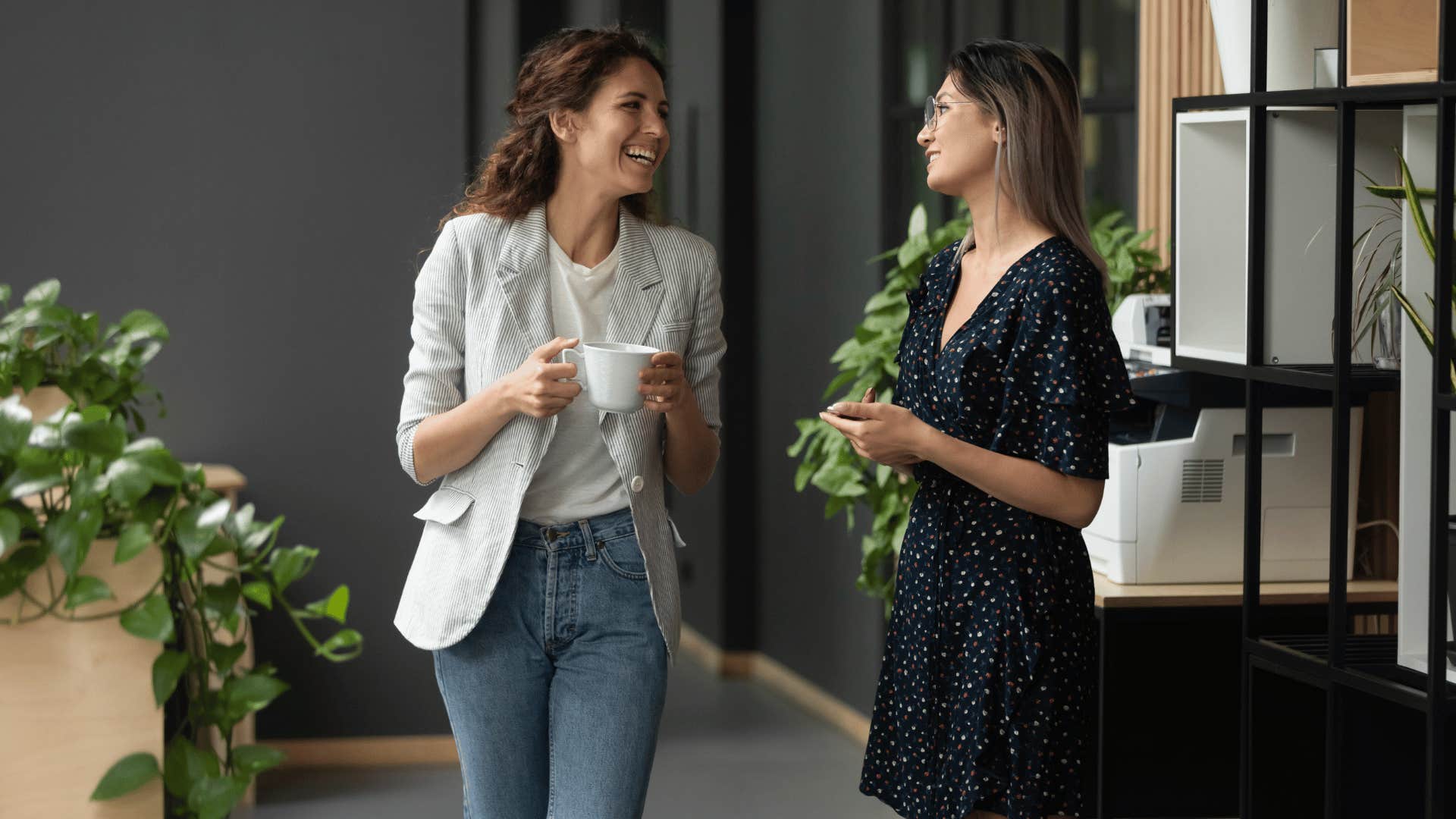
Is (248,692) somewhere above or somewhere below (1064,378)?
below

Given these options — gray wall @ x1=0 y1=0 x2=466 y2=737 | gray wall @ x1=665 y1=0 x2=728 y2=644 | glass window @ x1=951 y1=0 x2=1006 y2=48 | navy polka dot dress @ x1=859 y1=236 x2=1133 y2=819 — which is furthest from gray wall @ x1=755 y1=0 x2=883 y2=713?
navy polka dot dress @ x1=859 y1=236 x2=1133 y2=819

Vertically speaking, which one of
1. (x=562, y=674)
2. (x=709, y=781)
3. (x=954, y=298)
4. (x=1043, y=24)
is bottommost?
(x=709, y=781)

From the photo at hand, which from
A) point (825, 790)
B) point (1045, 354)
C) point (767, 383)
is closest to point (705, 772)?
point (825, 790)

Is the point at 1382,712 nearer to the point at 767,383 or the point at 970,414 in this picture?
the point at 970,414

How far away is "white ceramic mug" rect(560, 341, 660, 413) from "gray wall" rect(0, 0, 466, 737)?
275 centimetres

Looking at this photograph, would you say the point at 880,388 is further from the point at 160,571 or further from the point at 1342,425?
the point at 160,571

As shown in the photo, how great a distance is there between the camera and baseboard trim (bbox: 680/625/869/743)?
5023mm

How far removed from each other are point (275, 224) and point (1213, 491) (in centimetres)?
294

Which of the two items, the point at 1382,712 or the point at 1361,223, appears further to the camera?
the point at 1361,223

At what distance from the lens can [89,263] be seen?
14.4 ft

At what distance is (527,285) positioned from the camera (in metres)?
1.84

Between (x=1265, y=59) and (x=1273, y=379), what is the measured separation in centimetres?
49

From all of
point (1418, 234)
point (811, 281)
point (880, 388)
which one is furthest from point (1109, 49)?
point (1418, 234)

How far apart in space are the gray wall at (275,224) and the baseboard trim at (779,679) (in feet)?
4.35
